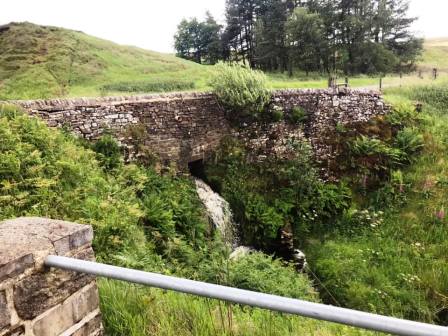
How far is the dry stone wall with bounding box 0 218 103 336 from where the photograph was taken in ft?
7.63

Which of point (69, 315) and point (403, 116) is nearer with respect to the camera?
point (69, 315)

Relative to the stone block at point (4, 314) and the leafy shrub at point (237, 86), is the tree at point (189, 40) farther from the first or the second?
the stone block at point (4, 314)

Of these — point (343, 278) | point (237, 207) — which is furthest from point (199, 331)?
point (237, 207)

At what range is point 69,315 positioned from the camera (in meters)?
2.74

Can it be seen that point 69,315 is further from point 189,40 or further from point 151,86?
point 189,40

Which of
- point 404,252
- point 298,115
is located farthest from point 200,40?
point 404,252

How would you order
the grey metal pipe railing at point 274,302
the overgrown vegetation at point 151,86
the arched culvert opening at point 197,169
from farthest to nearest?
the overgrown vegetation at point 151,86 < the arched culvert opening at point 197,169 < the grey metal pipe railing at point 274,302

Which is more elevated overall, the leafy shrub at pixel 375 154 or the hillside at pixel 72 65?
the hillside at pixel 72 65

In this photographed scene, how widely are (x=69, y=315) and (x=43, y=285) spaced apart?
37 centimetres

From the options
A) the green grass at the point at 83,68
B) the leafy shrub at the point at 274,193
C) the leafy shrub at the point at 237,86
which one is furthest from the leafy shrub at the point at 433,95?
the leafy shrub at the point at 237,86

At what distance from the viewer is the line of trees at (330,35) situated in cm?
3538

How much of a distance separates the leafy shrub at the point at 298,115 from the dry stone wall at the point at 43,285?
11.3m

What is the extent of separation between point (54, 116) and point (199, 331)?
24.6 ft

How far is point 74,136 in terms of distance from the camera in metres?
9.05
